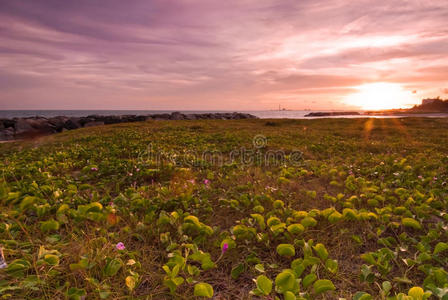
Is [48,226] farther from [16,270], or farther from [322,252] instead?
[322,252]

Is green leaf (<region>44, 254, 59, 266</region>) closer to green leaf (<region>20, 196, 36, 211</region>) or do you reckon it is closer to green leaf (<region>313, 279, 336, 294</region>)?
green leaf (<region>20, 196, 36, 211</region>)

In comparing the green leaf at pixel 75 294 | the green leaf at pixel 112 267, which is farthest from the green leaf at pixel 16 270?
the green leaf at pixel 112 267

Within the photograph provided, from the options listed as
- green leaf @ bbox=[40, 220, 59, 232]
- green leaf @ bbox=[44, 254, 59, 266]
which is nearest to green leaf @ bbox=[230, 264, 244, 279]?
green leaf @ bbox=[44, 254, 59, 266]

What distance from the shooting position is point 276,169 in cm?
608

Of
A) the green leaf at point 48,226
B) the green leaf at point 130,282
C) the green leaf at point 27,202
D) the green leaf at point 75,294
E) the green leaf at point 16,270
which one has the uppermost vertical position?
the green leaf at point 27,202

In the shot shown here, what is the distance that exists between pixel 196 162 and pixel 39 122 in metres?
27.6

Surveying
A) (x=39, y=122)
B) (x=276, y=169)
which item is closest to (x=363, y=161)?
(x=276, y=169)

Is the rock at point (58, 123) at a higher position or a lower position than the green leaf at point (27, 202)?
higher

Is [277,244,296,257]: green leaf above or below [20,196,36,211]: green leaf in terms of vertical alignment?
below

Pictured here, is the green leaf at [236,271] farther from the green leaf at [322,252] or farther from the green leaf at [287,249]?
the green leaf at [322,252]

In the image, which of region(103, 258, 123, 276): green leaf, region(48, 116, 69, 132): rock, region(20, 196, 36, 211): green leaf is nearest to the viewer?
region(103, 258, 123, 276): green leaf

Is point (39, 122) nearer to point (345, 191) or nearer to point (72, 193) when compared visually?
point (72, 193)

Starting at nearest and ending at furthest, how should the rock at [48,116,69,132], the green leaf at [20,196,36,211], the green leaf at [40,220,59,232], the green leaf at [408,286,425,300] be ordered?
the green leaf at [408,286,425,300] → the green leaf at [40,220,59,232] → the green leaf at [20,196,36,211] → the rock at [48,116,69,132]

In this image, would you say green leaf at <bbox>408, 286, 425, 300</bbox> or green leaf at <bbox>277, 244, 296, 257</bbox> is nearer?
green leaf at <bbox>408, 286, 425, 300</bbox>
